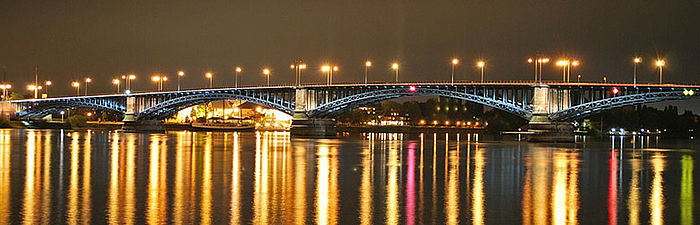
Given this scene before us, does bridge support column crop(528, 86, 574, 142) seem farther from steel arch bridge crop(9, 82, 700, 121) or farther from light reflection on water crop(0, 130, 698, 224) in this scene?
light reflection on water crop(0, 130, 698, 224)

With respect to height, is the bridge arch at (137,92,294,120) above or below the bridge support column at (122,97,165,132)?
above

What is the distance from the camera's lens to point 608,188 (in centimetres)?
2845

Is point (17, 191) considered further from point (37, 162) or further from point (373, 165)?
point (373, 165)

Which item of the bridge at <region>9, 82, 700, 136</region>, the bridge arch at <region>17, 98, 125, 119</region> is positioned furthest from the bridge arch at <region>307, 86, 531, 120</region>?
the bridge arch at <region>17, 98, 125, 119</region>

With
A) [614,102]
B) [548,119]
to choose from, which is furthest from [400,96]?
[614,102]

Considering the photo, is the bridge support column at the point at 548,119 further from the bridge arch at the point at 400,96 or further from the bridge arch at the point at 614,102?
the bridge arch at the point at 400,96

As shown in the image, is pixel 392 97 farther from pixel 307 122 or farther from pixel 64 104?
pixel 64 104

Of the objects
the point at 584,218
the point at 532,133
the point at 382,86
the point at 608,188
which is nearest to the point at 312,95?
the point at 382,86

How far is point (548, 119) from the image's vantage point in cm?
9700

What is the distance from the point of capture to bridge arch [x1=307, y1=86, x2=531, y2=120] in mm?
100250

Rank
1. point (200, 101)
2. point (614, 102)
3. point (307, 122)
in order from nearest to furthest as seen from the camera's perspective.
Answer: point (614, 102), point (307, 122), point (200, 101)

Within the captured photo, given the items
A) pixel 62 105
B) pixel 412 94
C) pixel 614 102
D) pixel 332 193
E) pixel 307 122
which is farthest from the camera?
pixel 62 105

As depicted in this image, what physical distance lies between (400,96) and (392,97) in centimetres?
123

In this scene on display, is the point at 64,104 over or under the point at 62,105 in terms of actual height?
over
